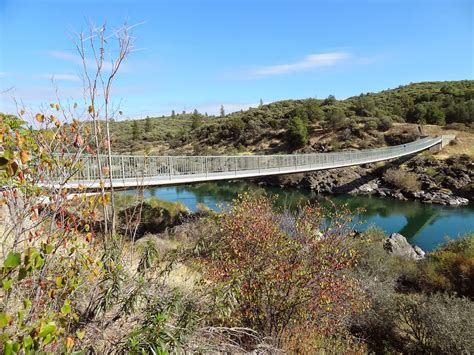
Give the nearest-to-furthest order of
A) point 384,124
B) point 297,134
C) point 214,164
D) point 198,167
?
point 198,167 < point 214,164 < point 297,134 < point 384,124

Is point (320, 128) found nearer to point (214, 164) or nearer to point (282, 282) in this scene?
point (214, 164)

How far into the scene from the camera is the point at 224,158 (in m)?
16.9

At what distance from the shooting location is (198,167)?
15328 mm

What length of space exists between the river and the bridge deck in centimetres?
169

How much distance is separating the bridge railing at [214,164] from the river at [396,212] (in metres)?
1.81

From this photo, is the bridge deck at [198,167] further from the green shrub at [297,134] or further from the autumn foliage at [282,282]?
the green shrub at [297,134]

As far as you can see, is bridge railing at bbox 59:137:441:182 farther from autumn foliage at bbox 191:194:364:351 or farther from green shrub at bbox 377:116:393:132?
green shrub at bbox 377:116:393:132

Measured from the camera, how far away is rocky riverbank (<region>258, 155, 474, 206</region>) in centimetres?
2834

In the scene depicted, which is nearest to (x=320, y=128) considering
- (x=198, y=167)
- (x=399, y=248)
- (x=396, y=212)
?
(x=396, y=212)

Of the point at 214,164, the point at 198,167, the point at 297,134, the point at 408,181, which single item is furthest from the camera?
the point at 297,134

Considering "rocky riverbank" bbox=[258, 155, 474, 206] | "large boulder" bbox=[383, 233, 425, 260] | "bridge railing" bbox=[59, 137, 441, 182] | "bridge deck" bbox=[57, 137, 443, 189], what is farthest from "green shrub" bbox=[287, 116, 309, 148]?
"large boulder" bbox=[383, 233, 425, 260]

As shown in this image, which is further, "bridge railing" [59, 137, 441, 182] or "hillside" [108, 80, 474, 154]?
"hillside" [108, 80, 474, 154]

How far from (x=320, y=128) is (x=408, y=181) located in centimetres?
1893

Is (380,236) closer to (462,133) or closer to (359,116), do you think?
(462,133)
